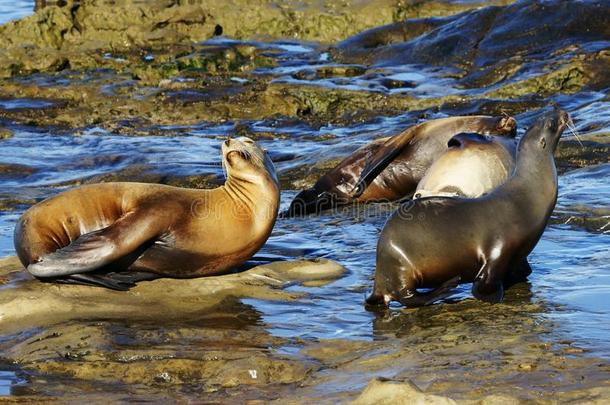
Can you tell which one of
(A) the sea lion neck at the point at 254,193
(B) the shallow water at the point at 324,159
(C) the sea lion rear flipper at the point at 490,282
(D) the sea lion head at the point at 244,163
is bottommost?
(B) the shallow water at the point at 324,159

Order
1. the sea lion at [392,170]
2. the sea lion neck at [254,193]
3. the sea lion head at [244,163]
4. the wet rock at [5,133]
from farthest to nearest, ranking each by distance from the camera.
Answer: the wet rock at [5,133] < the sea lion at [392,170] < the sea lion head at [244,163] < the sea lion neck at [254,193]

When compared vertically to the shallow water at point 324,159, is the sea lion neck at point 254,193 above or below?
above

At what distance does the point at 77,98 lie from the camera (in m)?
16.7

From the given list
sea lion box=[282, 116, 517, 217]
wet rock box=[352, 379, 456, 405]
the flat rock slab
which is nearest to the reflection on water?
sea lion box=[282, 116, 517, 217]

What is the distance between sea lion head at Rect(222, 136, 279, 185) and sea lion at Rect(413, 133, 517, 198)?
1.33m

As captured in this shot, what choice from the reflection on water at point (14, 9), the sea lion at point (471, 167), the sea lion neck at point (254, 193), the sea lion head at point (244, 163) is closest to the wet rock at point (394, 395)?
the sea lion neck at point (254, 193)

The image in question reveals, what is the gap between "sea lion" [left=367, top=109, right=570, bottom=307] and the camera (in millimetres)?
5875

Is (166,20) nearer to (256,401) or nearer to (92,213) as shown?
(92,213)

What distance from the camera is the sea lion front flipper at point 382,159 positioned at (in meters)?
9.48

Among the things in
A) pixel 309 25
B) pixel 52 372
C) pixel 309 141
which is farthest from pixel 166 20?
pixel 52 372

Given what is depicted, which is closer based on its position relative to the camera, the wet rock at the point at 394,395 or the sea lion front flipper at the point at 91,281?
the wet rock at the point at 394,395

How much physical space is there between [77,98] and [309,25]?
21.5 ft

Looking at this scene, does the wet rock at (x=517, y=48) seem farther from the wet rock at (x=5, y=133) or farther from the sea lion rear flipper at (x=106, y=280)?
the sea lion rear flipper at (x=106, y=280)

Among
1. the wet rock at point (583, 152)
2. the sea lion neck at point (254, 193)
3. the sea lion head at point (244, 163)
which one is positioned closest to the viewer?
the sea lion neck at point (254, 193)
